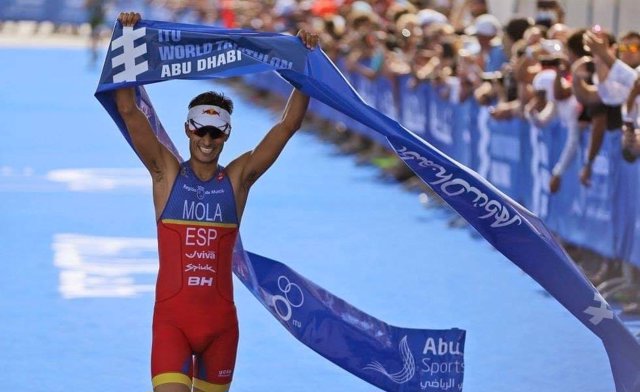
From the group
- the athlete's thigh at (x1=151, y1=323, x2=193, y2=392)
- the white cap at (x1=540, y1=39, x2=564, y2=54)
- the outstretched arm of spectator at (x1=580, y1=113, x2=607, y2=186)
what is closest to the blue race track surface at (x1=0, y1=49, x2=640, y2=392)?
the outstretched arm of spectator at (x1=580, y1=113, x2=607, y2=186)

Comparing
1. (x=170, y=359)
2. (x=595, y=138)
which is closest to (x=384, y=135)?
(x=170, y=359)

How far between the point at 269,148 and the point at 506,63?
32.6 feet

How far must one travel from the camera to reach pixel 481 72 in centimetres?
1783

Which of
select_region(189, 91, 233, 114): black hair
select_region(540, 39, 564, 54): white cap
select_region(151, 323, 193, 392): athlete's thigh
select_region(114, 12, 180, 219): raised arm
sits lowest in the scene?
select_region(151, 323, 193, 392): athlete's thigh

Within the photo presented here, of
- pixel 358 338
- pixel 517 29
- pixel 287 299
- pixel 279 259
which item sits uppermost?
pixel 517 29

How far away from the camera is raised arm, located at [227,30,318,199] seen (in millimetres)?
7621

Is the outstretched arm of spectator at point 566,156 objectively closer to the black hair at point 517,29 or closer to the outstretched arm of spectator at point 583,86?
the outstretched arm of spectator at point 583,86

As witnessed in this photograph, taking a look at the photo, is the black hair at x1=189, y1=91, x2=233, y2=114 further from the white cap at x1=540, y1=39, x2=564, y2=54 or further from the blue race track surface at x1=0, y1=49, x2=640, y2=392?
the white cap at x1=540, y1=39, x2=564, y2=54

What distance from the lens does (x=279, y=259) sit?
48.6 ft

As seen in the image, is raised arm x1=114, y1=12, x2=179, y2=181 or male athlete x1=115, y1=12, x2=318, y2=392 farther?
raised arm x1=114, y1=12, x2=179, y2=181

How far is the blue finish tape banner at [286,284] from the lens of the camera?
7.77 metres

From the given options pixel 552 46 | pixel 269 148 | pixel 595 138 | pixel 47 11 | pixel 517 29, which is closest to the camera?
pixel 269 148

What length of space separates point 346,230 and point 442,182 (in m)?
9.10

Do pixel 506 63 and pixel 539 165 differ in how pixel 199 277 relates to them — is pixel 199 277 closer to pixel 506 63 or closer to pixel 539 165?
pixel 539 165
